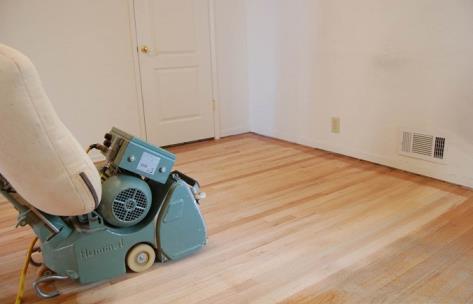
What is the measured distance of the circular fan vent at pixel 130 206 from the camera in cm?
148

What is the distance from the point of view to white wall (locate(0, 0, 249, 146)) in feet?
9.09

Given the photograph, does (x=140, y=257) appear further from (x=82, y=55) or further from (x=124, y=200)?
(x=82, y=55)

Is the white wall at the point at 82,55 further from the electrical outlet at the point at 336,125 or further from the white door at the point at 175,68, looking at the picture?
the electrical outlet at the point at 336,125

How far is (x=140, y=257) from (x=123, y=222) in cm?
18

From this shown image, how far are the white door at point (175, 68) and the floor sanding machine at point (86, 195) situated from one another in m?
1.84

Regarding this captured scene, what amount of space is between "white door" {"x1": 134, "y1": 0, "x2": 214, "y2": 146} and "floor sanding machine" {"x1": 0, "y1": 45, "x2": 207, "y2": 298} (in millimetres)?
1841

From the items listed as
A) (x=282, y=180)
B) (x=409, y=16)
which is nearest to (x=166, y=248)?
(x=282, y=180)

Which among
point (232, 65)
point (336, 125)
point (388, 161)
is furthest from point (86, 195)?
point (232, 65)

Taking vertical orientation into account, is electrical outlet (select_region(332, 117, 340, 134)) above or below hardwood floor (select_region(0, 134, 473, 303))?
above

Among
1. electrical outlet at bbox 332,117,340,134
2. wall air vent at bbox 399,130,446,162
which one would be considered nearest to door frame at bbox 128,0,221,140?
electrical outlet at bbox 332,117,340,134

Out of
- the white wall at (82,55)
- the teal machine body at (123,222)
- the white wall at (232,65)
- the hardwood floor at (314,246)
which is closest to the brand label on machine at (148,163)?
the teal machine body at (123,222)

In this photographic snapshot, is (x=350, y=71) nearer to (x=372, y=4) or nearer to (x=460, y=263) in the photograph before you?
(x=372, y=4)

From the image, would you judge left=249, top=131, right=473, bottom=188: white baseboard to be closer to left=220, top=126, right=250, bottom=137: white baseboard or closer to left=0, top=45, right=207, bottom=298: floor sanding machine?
left=220, top=126, right=250, bottom=137: white baseboard

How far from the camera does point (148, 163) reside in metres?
1.53
